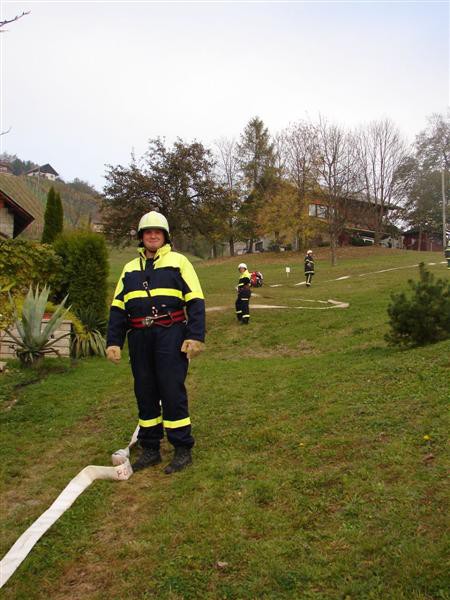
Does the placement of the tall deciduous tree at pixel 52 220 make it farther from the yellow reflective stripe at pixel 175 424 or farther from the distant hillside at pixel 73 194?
the distant hillside at pixel 73 194

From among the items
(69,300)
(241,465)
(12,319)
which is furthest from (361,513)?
(69,300)

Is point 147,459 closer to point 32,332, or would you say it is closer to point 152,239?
point 152,239

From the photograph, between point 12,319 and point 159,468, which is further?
point 12,319

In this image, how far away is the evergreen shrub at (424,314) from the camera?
789 cm

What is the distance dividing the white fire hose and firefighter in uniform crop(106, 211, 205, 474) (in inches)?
7.8

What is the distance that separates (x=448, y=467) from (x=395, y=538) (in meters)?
0.91

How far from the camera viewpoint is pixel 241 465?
4195 mm

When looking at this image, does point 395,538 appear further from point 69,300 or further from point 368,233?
point 368,233

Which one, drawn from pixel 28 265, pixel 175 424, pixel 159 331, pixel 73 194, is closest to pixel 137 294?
pixel 159 331

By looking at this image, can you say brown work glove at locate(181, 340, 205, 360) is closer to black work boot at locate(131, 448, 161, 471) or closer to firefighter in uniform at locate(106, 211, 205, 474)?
firefighter in uniform at locate(106, 211, 205, 474)

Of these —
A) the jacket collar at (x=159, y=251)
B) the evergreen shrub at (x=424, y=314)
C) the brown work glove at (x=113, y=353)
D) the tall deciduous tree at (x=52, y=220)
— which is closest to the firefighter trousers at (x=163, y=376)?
the brown work glove at (x=113, y=353)

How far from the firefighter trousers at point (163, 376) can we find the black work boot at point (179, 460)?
5cm

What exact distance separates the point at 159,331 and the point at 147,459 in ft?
3.68

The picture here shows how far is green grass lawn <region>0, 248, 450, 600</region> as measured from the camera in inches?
107
